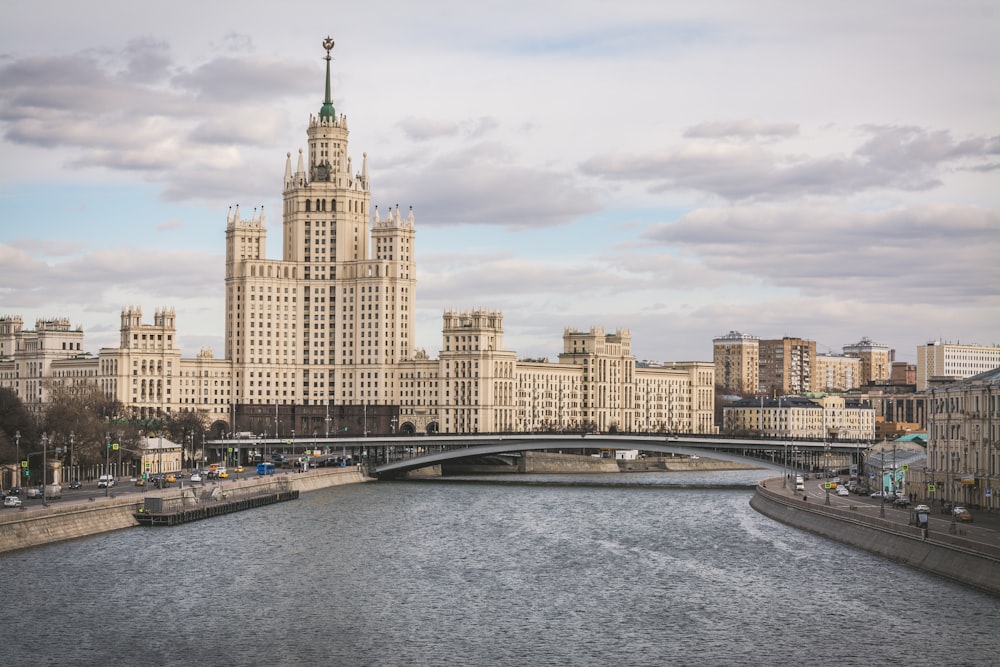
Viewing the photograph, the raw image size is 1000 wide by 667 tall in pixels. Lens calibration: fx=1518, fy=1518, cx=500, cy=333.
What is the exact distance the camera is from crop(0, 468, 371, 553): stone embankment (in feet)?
297

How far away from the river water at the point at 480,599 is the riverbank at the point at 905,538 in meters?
0.87

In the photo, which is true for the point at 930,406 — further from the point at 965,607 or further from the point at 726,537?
the point at 965,607

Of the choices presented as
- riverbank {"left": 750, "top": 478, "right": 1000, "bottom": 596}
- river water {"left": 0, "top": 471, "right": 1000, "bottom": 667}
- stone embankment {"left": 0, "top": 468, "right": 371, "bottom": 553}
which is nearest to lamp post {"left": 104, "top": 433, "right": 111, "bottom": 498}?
stone embankment {"left": 0, "top": 468, "right": 371, "bottom": 553}

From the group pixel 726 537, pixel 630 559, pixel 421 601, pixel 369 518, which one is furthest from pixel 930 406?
pixel 421 601

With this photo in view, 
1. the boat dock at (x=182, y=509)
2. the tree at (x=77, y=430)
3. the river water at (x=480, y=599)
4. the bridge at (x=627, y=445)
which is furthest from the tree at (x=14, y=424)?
the bridge at (x=627, y=445)

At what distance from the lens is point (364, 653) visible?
2490 inches

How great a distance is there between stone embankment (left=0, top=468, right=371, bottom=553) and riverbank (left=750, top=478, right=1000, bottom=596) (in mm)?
47311

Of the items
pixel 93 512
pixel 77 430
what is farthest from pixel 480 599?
pixel 77 430

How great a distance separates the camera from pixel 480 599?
77125 millimetres

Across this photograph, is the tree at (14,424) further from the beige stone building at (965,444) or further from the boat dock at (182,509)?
the beige stone building at (965,444)

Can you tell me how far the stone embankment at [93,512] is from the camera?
Result: 9038 cm

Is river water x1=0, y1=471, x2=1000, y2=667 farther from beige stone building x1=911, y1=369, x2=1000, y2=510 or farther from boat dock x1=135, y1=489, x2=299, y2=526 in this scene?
beige stone building x1=911, y1=369, x2=1000, y2=510

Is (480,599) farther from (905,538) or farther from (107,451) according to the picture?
(107,451)

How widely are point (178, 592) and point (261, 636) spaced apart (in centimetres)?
1276
